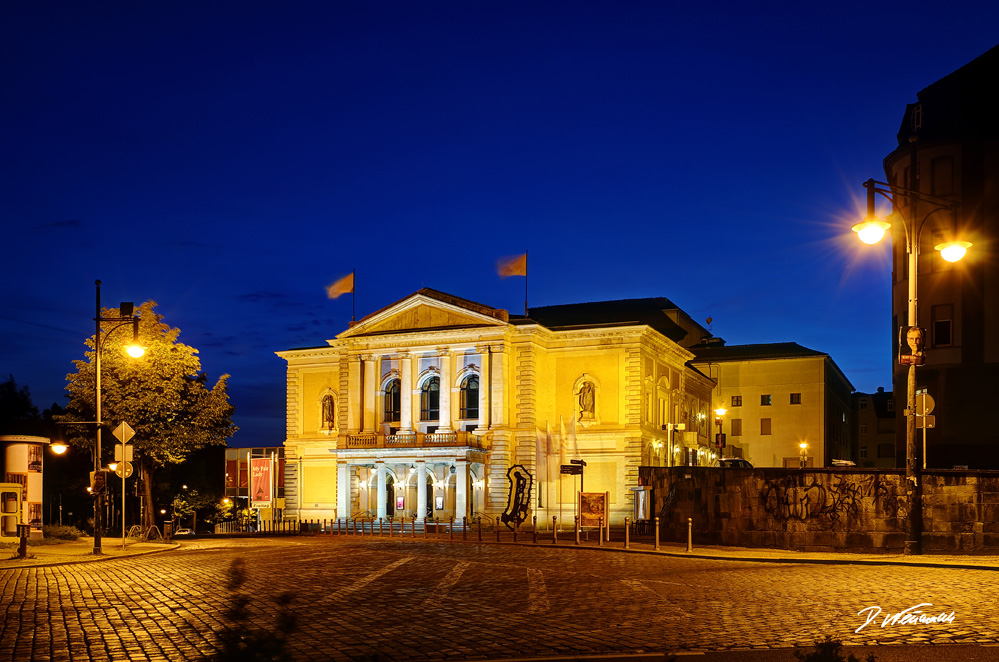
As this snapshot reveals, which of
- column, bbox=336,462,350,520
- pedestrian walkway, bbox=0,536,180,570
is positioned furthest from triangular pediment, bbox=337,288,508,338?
pedestrian walkway, bbox=0,536,180,570

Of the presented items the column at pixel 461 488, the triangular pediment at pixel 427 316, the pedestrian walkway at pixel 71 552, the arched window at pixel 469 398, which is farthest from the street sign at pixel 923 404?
the arched window at pixel 469 398

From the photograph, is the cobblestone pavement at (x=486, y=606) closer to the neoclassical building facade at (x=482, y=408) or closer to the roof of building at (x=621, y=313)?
the neoclassical building facade at (x=482, y=408)

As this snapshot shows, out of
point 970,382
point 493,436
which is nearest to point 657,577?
point 970,382

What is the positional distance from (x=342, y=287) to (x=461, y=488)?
578 inches

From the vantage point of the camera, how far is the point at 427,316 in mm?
61969

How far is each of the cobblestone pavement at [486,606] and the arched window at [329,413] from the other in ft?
148

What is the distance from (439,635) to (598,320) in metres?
67.1

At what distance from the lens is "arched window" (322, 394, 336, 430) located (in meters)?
68.8

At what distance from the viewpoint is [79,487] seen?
69375 millimetres

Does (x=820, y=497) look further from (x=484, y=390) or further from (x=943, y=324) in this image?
(x=484, y=390)

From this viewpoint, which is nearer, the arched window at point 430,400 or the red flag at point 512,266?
the red flag at point 512,266

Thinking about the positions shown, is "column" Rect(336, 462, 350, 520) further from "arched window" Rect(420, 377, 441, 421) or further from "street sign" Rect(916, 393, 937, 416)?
"street sign" Rect(916, 393, 937, 416)

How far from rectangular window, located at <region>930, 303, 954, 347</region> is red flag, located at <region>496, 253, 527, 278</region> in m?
22.3

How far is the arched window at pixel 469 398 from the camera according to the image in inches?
2426
